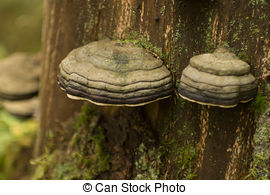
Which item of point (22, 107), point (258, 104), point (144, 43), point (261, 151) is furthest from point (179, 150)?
point (22, 107)

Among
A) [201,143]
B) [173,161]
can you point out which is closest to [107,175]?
[173,161]

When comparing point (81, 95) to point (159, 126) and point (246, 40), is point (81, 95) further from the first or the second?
point (246, 40)

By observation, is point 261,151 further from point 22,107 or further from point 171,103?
point 22,107

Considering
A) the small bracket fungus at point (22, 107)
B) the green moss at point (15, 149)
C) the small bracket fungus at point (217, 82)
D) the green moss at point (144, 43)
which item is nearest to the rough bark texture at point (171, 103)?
the green moss at point (144, 43)

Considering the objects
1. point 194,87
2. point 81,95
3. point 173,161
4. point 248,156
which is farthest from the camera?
point 173,161

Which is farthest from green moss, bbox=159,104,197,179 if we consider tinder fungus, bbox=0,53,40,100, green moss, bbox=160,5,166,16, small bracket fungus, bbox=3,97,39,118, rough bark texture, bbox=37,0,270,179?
small bracket fungus, bbox=3,97,39,118

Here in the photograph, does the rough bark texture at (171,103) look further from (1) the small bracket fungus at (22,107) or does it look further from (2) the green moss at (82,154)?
(1) the small bracket fungus at (22,107)
